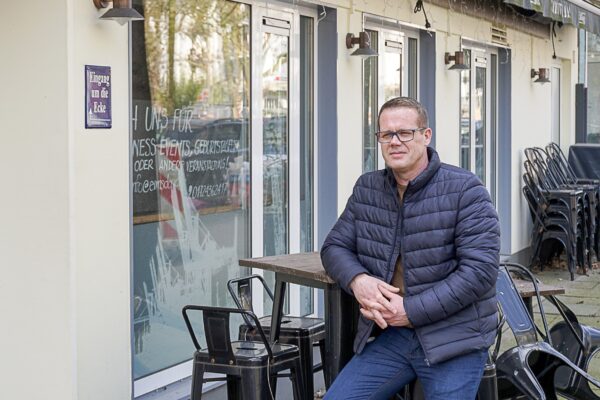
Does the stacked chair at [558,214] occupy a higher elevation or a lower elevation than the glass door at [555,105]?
lower

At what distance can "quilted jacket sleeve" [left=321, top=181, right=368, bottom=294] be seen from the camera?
3.67 metres

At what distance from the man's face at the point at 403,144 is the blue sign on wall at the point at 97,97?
149 cm

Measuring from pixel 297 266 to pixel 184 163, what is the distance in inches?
60.0

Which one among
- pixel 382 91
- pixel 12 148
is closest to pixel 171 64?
pixel 12 148

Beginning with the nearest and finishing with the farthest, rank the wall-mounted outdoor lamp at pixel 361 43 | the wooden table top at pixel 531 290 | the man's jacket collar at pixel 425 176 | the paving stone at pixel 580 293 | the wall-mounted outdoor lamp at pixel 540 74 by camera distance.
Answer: the man's jacket collar at pixel 425 176, the wooden table top at pixel 531 290, the wall-mounted outdoor lamp at pixel 361 43, the paving stone at pixel 580 293, the wall-mounted outdoor lamp at pixel 540 74

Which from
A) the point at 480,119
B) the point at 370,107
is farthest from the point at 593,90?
the point at 370,107

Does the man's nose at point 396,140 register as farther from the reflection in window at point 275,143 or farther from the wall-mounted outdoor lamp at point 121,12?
the reflection in window at point 275,143

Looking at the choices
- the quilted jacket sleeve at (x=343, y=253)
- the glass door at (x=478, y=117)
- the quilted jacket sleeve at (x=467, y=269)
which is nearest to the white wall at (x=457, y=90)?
the glass door at (x=478, y=117)

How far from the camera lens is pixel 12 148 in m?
4.41

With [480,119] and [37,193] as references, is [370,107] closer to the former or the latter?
[480,119]

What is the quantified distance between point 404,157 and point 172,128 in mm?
2070

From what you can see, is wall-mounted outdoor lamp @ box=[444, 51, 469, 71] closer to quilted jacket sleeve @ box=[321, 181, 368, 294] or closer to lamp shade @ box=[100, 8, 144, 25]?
lamp shade @ box=[100, 8, 144, 25]

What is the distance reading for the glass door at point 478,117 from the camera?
9.48 m

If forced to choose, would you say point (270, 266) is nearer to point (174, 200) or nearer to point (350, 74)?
point (174, 200)
